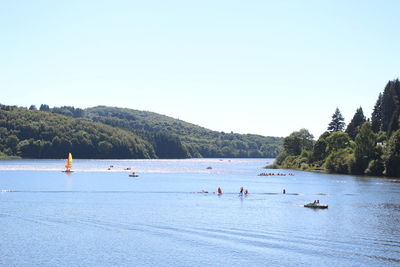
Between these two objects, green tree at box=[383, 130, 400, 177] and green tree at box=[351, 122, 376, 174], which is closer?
green tree at box=[383, 130, 400, 177]

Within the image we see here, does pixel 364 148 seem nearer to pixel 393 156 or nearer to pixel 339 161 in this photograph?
pixel 393 156

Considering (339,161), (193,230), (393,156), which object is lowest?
(193,230)

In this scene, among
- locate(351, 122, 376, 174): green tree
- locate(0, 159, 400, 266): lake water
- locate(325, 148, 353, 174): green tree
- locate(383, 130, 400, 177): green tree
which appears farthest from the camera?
locate(325, 148, 353, 174): green tree

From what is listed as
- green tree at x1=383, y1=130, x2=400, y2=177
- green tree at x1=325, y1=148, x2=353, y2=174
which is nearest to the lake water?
green tree at x1=383, y1=130, x2=400, y2=177

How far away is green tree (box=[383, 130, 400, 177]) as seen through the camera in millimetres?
150250

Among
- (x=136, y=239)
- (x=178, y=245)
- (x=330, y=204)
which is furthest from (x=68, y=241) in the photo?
(x=330, y=204)

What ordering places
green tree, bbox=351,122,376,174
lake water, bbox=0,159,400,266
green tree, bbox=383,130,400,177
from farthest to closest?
green tree, bbox=351,122,376,174 < green tree, bbox=383,130,400,177 < lake water, bbox=0,159,400,266

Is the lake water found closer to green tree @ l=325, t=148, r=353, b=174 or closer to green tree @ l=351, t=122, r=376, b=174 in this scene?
green tree @ l=351, t=122, r=376, b=174

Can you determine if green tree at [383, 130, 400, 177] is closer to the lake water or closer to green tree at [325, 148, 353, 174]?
green tree at [325, 148, 353, 174]

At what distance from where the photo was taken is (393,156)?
152250 millimetres

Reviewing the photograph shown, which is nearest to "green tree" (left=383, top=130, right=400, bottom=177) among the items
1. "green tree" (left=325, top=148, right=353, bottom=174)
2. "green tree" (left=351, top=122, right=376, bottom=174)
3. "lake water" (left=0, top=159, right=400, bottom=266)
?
"green tree" (left=351, top=122, right=376, bottom=174)

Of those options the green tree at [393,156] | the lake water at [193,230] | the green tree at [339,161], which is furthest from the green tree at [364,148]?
the lake water at [193,230]

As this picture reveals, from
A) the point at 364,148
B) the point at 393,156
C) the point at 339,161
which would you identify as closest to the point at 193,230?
the point at 393,156

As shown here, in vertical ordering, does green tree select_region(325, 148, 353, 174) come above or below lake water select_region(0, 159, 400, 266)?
above
